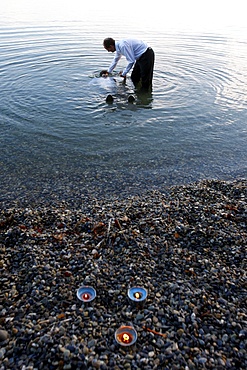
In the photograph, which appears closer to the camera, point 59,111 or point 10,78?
point 59,111

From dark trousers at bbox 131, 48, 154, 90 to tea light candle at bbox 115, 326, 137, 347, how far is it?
44.7 feet

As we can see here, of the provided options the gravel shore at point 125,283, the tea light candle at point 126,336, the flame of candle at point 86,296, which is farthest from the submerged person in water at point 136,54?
the tea light candle at point 126,336

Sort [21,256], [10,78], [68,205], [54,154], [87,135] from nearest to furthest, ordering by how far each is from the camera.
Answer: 1. [21,256]
2. [68,205]
3. [54,154]
4. [87,135]
5. [10,78]

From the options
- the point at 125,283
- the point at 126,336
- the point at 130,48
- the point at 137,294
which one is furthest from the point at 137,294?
the point at 130,48

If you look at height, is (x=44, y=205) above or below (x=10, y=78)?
below

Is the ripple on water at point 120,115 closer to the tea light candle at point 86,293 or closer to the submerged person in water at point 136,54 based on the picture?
the submerged person in water at point 136,54

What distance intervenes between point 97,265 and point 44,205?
134 inches

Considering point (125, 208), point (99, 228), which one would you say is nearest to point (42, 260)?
point (99, 228)

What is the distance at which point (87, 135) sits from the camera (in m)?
12.6

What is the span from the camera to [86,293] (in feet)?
17.8

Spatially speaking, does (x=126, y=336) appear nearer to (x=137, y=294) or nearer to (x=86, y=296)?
(x=137, y=294)

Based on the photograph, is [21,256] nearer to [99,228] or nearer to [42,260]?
[42,260]

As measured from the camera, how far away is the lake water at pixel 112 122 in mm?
10484

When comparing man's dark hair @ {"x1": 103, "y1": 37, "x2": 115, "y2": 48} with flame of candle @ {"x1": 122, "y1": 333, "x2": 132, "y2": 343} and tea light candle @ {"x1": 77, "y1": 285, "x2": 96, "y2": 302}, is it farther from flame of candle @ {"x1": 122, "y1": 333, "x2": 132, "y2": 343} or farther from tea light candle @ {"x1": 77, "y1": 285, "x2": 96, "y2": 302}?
flame of candle @ {"x1": 122, "y1": 333, "x2": 132, "y2": 343}
